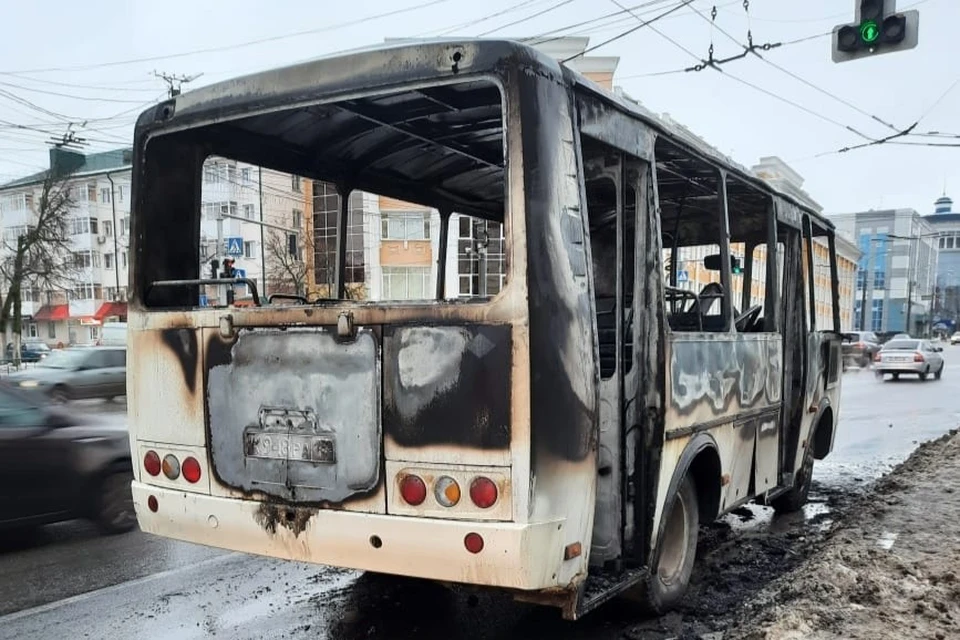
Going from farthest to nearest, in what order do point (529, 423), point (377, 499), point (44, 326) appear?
1. point (44, 326)
2. point (377, 499)
3. point (529, 423)

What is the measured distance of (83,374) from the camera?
1532 cm

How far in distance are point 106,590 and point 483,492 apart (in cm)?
351

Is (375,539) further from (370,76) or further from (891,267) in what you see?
(891,267)

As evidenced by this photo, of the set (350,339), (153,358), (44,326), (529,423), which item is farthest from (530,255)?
(44,326)

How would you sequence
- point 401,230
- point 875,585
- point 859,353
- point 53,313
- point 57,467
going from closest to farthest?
point 875,585 < point 57,467 < point 401,230 < point 859,353 < point 53,313

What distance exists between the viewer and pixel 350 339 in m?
3.35

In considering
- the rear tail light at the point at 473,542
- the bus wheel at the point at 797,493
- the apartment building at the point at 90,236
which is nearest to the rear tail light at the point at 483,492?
the rear tail light at the point at 473,542

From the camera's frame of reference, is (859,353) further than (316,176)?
Yes

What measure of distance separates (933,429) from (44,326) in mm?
65933

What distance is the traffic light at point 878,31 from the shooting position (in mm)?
9805

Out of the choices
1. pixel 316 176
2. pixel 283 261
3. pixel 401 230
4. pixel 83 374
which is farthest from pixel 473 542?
→ pixel 401 230

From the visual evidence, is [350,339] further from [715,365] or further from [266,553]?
[715,365]

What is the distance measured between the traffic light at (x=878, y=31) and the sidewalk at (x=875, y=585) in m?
6.38

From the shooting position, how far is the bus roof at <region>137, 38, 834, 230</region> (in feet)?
10.2
